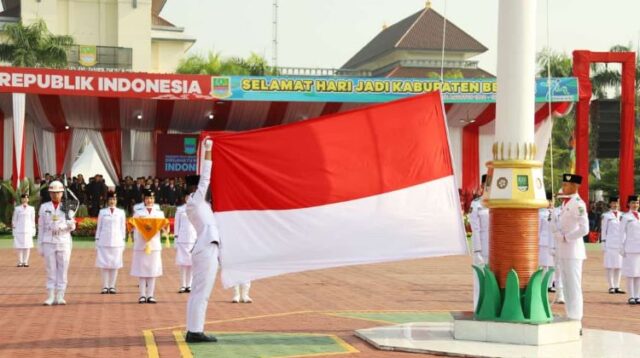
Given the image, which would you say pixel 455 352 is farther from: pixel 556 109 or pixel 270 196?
pixel 556 109

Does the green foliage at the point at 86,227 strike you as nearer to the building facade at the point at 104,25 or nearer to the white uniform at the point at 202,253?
the white uniform at the point at 202,253

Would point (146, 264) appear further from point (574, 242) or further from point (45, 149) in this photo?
point (45, 149)

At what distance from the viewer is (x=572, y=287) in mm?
12086

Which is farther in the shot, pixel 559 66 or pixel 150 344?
pixel 559 66

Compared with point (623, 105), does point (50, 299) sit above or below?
below

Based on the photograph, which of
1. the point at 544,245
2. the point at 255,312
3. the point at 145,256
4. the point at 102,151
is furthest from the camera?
the point at 102,151

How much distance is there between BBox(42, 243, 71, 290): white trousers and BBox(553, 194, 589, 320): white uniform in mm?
6855

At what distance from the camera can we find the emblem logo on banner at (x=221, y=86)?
32.7m

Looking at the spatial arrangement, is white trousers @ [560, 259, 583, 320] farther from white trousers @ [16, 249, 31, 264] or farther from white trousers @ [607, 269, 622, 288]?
white trousers @ [16, 249, 31, 264]

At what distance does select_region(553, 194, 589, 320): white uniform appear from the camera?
39.0 feet

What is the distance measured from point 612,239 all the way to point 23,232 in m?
12.4

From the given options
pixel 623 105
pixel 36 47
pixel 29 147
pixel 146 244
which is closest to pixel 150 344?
pixel 146 244

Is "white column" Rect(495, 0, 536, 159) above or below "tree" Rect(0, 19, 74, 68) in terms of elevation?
below

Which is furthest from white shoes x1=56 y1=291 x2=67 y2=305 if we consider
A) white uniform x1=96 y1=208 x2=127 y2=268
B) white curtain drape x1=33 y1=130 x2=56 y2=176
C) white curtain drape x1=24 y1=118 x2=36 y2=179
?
white curtain drape x1=33 y1=130 x2=56 y2=176
